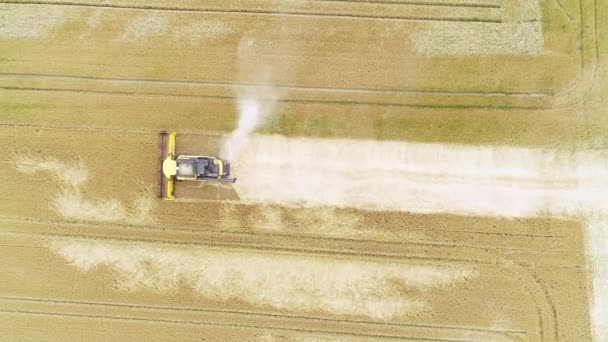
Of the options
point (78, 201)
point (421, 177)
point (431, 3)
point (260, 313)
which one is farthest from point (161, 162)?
point (431, 3)

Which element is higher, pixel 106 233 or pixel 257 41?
pixel 257 41

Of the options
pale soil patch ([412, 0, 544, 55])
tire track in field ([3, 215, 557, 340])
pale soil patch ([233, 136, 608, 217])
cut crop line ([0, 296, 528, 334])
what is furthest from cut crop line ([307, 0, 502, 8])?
cut crop line ([0, 296, 528, 334])

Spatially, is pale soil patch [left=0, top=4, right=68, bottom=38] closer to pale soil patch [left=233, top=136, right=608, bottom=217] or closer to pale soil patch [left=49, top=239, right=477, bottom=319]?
pale soil patch [left=49, top=239, right=477, bottom=319]

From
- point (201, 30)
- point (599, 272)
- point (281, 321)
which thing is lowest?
point (281, 321)

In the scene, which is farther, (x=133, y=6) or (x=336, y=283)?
(x=133, y=6)

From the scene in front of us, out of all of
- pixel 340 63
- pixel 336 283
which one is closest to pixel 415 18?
pixel 340 63

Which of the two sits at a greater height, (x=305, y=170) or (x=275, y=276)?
(x=305, y=170)

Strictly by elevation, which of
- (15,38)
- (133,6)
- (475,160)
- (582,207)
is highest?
(133,6)

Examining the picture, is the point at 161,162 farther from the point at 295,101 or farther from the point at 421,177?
the point at 421,177

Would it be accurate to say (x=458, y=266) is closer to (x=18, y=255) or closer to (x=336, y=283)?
(x=336, y=283)
